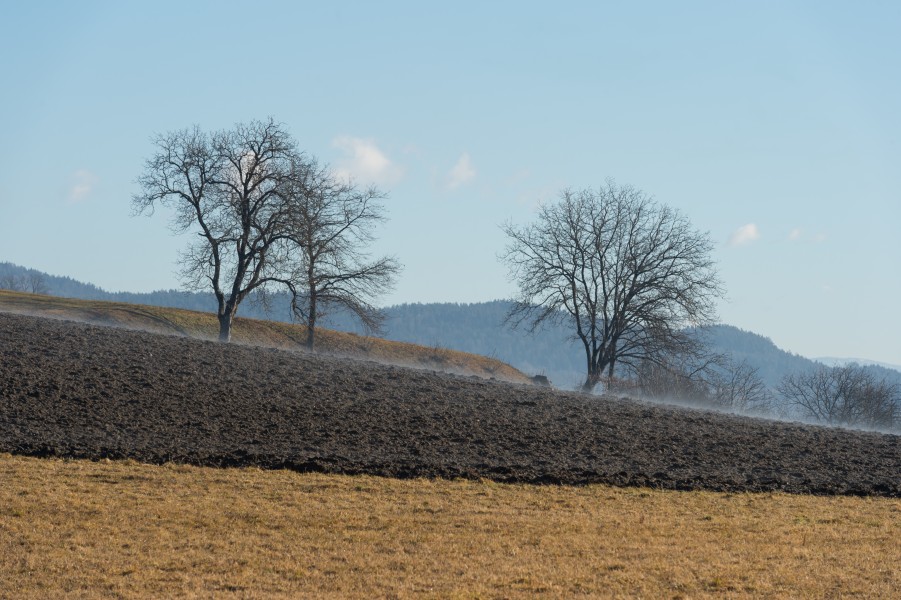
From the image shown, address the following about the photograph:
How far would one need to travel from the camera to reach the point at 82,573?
10.3 meters

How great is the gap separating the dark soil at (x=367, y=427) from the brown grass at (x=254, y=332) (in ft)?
54.0

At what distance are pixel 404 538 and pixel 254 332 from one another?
3707cm

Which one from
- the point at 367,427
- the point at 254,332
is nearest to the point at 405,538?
the point at 367,427

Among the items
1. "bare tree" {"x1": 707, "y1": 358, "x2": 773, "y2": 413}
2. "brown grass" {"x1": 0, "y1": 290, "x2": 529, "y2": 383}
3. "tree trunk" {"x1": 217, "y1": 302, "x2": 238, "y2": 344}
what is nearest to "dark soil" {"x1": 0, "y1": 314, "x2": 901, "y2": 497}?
"tree trunk" {"x1": 217, "y1": 302, "x2": 238, "y2": 344}

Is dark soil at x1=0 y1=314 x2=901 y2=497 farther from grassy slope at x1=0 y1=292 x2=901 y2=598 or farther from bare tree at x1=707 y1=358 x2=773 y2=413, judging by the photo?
bare tree at x1=707 y1=358 x2=773 y2=413

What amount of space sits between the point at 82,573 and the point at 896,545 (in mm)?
9937

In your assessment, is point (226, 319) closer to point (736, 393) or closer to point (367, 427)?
point (367, 427)

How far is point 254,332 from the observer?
48.5 metres

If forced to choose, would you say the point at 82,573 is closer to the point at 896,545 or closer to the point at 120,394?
the point at 896,545

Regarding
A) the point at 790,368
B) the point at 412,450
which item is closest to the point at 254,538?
the point at 412,450

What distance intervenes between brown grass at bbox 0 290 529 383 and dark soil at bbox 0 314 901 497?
16447 mm

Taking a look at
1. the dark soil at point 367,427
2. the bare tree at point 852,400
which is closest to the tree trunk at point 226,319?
the dark soil at point 367,427

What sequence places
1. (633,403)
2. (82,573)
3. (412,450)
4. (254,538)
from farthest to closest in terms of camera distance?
1. (633,403)
2. (412,450)
3. (254,538)
4. (82,573)

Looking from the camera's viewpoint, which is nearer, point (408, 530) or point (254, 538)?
point (254, 538)
